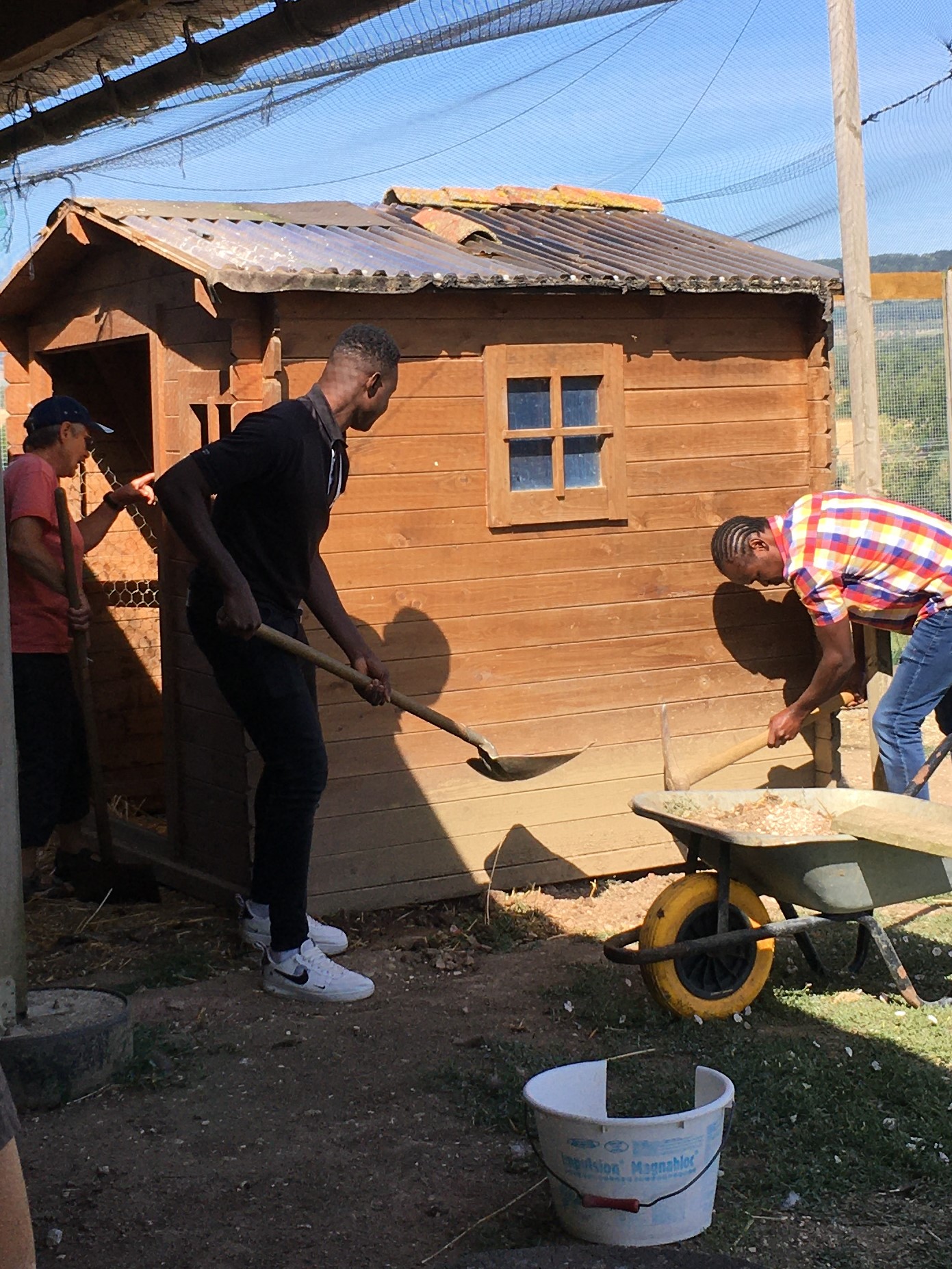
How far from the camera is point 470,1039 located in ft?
14.4

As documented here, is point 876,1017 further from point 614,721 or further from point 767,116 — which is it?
point 767,116

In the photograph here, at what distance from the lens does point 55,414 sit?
5684 millimetres

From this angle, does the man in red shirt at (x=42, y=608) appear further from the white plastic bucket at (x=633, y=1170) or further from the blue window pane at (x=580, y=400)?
the white plastic bucket at (x=633, y=1170)

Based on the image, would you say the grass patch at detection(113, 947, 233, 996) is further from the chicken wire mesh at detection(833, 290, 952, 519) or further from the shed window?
the chicken wire mesh at detection(833, 290, 952, 519)

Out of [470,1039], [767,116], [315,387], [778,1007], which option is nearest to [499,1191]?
[470,1039]

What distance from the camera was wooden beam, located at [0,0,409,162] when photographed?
2980 millimetres

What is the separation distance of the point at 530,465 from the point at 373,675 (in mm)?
1378

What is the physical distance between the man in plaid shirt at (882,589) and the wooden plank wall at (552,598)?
0.66 m

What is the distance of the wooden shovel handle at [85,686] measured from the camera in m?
5.61

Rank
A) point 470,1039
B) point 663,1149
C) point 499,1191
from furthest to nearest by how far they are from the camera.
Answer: point 470,1039 < point 499,1191 < point 663,1149

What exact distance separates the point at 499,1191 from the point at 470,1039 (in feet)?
3.35

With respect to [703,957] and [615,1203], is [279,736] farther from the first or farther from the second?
[615,1203]

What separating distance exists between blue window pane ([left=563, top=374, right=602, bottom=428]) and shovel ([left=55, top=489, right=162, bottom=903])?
2144 mm

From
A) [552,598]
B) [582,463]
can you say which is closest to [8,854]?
[552,598]
